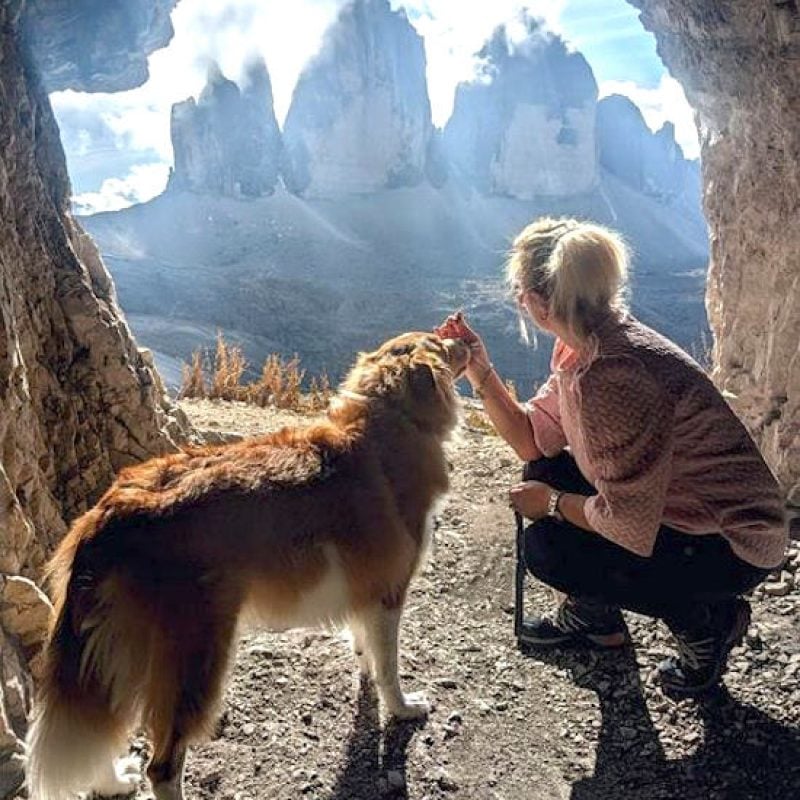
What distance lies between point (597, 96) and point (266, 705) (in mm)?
70947

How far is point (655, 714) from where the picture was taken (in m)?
2.99

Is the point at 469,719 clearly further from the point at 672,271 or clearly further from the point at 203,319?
the point at 672,271

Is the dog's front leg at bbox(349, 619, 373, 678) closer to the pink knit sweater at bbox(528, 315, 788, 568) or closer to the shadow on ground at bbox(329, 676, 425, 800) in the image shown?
the shadow on ground at bbox(329, 676, 425, 800)

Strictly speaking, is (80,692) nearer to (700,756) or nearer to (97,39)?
(700,756)

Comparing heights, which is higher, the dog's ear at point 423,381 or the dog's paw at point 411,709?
the dog's ear at point 423,381

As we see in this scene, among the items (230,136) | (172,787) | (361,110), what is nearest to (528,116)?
(361,110)

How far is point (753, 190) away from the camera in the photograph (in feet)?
15.0

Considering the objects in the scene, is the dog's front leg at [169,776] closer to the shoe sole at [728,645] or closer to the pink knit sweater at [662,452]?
the pink knit sweater at [662,452]

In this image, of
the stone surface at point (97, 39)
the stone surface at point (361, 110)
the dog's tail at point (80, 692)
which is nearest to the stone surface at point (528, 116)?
the stone surface at point (361, 110)

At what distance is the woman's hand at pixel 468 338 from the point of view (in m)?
3.27

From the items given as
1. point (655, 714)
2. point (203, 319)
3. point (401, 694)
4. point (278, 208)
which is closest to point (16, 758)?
point (401, 694)

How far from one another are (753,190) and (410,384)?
2840 millimetres

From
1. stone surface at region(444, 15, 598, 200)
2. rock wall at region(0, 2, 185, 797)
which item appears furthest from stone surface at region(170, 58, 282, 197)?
rock wall at region(0, 2, 185, 797)

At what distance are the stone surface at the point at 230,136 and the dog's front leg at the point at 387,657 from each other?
60.8 metres
